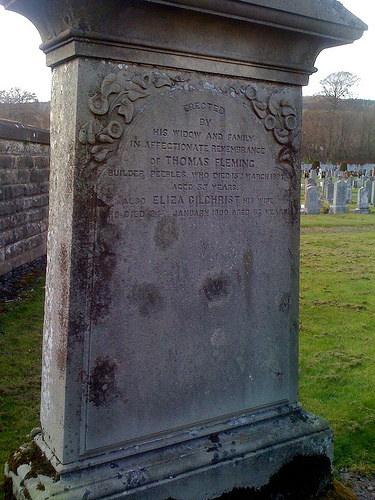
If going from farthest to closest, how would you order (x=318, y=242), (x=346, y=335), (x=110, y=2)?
(x=318, y=242) → (x=346, y=335) → (x=110, y=2)

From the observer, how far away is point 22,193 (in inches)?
335

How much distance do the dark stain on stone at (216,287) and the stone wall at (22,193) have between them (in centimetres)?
576

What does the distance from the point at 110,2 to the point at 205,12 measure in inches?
17.8

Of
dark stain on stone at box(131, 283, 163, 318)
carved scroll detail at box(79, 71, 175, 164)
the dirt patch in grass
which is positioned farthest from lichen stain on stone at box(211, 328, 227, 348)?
the dirt patch in grass

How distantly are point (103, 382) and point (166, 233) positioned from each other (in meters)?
0.78

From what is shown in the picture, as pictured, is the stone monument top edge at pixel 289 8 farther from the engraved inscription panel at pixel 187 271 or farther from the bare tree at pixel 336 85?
the bare tree at pixel 336 85

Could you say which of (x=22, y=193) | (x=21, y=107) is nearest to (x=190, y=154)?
(x=22, y=193)

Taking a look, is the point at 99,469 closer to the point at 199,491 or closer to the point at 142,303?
the point at 199,491

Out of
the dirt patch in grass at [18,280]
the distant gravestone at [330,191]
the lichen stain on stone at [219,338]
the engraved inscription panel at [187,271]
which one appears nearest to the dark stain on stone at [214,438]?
the engraved inscription panel at [187,271]

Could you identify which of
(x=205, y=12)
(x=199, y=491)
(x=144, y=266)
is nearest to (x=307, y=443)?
(x=199, y=491)

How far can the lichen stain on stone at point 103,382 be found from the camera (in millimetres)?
2369

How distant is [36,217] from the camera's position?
9.17 metres

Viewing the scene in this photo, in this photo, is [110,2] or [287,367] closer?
[110,2]

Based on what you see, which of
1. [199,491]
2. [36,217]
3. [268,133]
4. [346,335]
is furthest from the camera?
[36,217]
